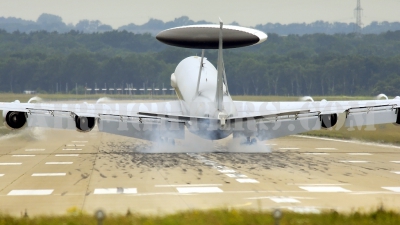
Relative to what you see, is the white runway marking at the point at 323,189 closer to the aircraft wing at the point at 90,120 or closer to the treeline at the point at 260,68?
the aircraft wing at the point at 90,120

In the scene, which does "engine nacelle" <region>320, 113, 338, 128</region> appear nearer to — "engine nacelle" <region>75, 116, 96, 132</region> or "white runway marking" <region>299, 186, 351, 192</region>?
"engine nacelle" <region>75, 116, 96, 132</region>

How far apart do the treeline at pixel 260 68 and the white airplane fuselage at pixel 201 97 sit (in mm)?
47623

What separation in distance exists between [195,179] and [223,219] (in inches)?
379

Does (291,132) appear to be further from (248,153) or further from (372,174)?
(372,174)

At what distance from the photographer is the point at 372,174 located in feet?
85.8

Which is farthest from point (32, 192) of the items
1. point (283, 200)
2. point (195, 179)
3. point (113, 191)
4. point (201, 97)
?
point (201, 97)

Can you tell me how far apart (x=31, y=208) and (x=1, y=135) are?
3434 centimetres

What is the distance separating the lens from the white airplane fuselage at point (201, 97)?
3359cm

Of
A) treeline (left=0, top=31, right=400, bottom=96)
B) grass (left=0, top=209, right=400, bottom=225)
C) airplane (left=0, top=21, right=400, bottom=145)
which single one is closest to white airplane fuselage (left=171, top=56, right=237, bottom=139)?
airplane (left=0, top=21, right=400, bottom=145)

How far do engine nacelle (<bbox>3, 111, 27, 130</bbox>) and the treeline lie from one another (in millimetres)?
59769

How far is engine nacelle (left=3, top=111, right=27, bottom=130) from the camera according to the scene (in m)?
36.2

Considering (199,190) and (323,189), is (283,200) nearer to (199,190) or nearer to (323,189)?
(323,189)

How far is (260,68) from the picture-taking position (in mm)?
106562

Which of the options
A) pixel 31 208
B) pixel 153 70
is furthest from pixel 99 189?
pixel 153 70
